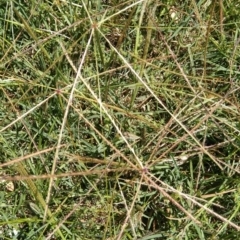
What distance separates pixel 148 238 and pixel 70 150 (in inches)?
13.3

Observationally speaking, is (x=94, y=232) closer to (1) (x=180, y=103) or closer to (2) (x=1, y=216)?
(2) (x=1, y=216)

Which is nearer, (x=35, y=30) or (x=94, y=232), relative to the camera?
(x=94, y=232)

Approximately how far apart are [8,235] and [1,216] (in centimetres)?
6

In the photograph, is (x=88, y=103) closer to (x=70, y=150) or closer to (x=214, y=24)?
(x=70, y=150)

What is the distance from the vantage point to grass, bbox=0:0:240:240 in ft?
4.99

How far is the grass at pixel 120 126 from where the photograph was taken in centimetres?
152

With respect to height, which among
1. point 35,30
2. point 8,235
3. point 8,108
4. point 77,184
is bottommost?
point 8,235

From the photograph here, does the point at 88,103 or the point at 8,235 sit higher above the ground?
the point at 88,103

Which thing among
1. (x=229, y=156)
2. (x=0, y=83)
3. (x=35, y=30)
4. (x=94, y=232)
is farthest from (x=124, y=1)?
(x=94, y=232)

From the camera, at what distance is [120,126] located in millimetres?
1599

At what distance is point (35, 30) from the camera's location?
1.69 metres

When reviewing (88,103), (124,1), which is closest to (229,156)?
(88,103)

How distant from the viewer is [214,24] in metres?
1.70

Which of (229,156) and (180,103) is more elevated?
(180,103)
